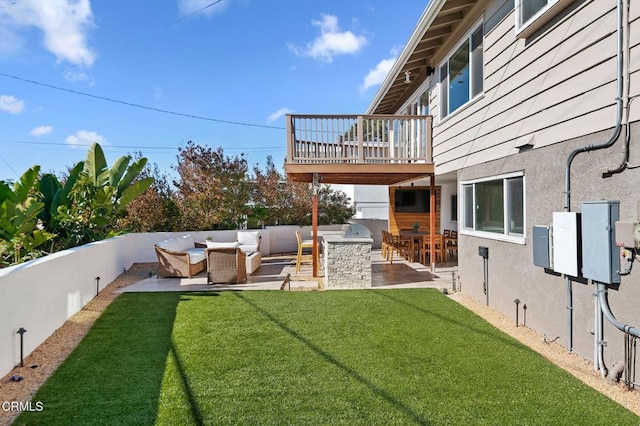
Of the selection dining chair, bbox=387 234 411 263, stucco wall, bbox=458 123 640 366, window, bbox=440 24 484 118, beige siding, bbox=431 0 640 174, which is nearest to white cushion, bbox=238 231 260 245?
dining chair, bbox=387 234 411 263

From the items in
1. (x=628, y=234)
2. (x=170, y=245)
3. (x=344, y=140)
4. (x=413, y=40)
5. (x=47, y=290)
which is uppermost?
(x=413, y=40)

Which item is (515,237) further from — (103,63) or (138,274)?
(103,63)

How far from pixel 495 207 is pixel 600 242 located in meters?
2.51

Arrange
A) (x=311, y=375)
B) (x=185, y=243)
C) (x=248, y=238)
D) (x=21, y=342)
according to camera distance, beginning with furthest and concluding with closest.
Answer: (x=248, y=238), (x=185, y=243), (x=21, y=342), (x=311, y=375)

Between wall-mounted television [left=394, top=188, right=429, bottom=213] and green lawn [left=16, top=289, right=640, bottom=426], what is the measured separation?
9.02 metres

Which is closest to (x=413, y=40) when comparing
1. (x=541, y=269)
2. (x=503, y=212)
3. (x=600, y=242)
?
(x=503, y=212)

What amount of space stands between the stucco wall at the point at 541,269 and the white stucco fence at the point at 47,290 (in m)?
→ 6.24

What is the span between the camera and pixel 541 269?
15.9 ft

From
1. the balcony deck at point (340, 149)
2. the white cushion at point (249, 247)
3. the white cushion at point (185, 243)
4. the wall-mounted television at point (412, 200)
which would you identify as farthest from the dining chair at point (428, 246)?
the white cushion at point (185, 243)

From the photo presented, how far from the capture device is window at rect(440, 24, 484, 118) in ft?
22.2

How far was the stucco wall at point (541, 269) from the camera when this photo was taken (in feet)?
11.3

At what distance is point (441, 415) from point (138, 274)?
9.22 m

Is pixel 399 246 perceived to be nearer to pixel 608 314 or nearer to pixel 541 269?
pixel 541 269

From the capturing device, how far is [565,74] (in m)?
4.30
